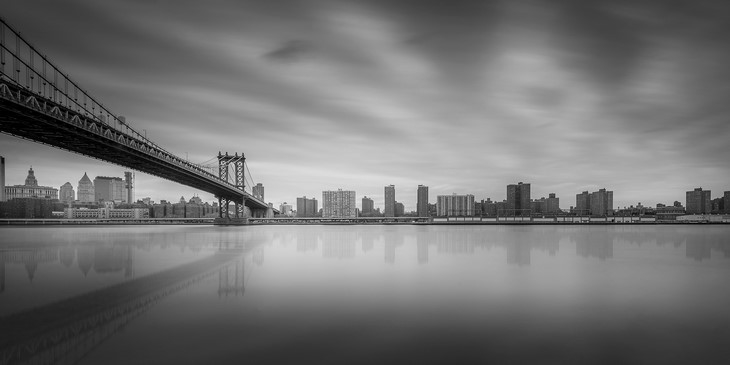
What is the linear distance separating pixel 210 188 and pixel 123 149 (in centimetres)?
3340

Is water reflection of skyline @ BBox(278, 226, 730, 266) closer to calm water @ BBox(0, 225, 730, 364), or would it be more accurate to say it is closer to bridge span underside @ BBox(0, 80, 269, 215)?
calm water @ BBox(0, 225, 730, 364)

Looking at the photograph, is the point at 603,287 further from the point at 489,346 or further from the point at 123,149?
the point at 123,149

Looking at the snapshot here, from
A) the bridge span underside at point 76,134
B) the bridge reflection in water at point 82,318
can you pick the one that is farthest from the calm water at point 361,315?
the bridge span underside at point 76,134

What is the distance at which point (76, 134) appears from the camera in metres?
31.9

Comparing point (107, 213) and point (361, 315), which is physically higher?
point (361, 315)

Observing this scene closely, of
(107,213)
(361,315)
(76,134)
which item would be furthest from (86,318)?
(107,213)

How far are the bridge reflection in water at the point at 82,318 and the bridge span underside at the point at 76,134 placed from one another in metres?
19.3

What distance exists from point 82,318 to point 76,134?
3113 cm

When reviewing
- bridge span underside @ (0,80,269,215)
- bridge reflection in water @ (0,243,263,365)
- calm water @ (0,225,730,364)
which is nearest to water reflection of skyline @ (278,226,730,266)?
calm water @ (0,225,730,364)

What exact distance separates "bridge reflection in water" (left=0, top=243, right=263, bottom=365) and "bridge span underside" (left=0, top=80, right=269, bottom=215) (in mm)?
19277

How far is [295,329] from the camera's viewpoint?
724cm

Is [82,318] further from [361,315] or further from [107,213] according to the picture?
[107,213]

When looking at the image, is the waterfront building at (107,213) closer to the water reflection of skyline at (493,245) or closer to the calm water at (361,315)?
the water reflection of skyline at (493,245)

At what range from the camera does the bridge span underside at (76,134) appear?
79.6 ft
